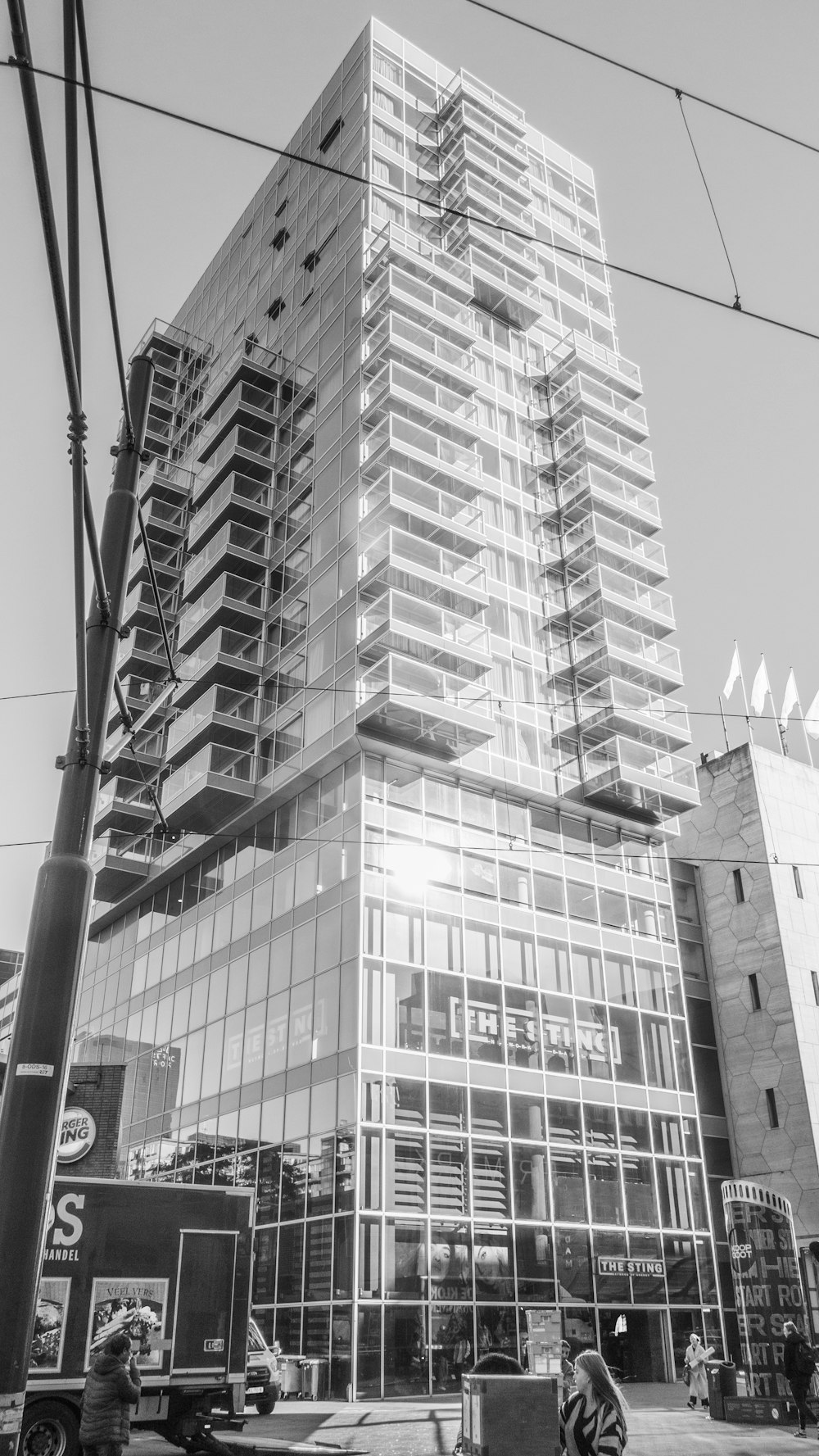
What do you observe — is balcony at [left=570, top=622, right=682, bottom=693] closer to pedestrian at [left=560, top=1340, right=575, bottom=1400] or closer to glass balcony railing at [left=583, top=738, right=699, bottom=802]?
glass balcony railing at [left=583, top=738, right=699, bottom=802]

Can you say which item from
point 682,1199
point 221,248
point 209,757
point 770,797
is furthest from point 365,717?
point 221,248

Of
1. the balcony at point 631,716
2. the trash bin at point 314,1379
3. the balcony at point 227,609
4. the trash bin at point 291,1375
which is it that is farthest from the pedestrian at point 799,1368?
the balcony at point 227,609

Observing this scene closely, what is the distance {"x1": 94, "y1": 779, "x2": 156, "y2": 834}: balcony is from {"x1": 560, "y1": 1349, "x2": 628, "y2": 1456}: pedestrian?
36.8 meters

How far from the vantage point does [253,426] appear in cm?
4591

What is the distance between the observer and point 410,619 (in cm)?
3556

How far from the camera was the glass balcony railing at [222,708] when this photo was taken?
3928cm

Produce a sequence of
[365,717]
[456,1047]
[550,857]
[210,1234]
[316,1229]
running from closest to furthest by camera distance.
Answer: [210,1234] < [316,1229] < [456,1047] < [365,717] < [550,857]

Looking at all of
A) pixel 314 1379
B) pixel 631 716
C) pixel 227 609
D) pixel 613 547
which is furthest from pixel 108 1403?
pixel 613 547

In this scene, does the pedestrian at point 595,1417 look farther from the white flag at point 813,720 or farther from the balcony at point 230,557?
the white flag at point 813,720

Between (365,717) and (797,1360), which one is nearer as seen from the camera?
(797,1360)

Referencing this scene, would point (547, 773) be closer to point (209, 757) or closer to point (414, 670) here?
point (414, 670)

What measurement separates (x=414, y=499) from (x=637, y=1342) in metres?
27.4

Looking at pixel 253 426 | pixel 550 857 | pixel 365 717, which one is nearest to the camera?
pixel 365 717

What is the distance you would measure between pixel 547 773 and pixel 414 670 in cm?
687
